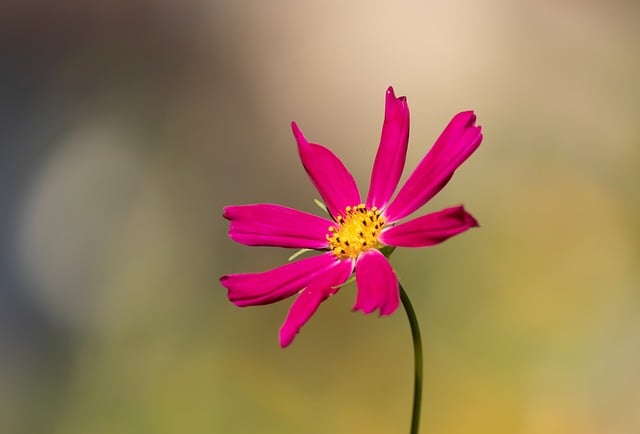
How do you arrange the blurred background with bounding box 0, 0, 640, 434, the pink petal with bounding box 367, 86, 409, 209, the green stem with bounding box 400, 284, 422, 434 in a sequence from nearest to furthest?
the green stem with bounding box 400, 284, 422, 434, the pink petal with bounding box 367, 86, 409, 209, the blurred background with bounding box 0, 0, 640, 434

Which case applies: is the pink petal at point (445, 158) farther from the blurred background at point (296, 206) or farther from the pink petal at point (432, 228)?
the blurred background at point (296, 206)

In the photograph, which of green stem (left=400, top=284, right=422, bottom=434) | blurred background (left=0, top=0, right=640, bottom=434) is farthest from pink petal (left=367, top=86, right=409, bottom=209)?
blurred background (left=0, top=0, right=640, bottom=434)

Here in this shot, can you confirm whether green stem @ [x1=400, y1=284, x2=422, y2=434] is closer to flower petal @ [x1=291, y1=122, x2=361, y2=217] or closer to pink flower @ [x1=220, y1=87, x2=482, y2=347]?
pink flower @ [x1=220, y1=87, x2=482, y2=347]

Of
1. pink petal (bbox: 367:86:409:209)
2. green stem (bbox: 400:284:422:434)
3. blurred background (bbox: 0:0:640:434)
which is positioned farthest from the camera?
blurred background (bbox: 0:0:640:434)

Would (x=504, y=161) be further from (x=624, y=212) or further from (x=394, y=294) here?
(x=394, y=294)

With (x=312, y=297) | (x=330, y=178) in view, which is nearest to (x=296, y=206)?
(x=330, y=178)

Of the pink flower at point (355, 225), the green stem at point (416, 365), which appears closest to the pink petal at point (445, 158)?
the pink flower at point (355, 225)
